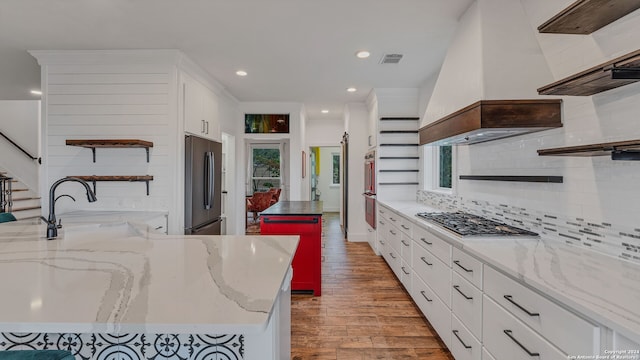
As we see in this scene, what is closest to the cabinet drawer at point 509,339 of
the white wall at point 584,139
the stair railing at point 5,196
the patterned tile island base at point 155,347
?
the white wall at point 584,139

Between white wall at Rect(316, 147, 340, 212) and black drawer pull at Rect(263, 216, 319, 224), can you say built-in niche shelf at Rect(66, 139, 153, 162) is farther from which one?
white wall at Rect(316, 147, 340, 212)

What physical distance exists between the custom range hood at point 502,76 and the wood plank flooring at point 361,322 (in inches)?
65.0

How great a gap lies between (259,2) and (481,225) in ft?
7.81

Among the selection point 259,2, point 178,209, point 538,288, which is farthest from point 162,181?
point 538,288

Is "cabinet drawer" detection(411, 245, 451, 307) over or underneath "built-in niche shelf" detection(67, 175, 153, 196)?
underneath

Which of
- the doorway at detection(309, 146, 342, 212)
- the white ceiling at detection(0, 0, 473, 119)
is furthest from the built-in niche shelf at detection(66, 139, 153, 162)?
the doorway at detection(309, 146, 342, 212)

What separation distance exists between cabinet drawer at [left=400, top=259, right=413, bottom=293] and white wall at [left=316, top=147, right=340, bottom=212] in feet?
22.6

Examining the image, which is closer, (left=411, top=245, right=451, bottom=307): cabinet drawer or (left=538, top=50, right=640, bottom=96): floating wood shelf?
(left=538, top=50, right=640, bottom=96): floating wood shelf

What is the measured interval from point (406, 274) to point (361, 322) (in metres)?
0.78

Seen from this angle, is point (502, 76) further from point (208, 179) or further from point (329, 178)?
point (329, 178)

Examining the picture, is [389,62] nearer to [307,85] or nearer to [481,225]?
[307,85]

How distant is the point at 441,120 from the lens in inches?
97.1

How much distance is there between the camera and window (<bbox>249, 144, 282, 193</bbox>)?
291 inches

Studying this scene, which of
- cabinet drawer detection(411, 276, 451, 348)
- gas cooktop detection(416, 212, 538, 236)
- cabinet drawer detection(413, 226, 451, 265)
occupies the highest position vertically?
gas cooktop detection(416, 212, 538, 236)
